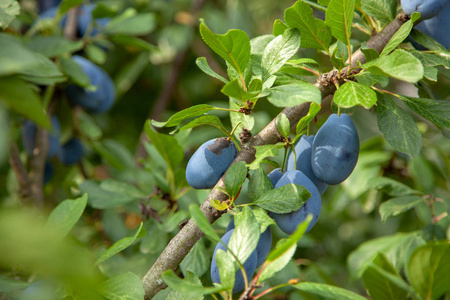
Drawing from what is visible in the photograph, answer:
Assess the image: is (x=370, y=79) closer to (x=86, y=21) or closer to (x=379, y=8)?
(x=379, y=8)

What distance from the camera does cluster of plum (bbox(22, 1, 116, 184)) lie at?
1.17m

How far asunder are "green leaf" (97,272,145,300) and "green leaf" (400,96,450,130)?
18.7 inches

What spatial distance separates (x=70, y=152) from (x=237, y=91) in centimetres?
90

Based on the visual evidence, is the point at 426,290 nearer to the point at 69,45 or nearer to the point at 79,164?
the point at 69,45

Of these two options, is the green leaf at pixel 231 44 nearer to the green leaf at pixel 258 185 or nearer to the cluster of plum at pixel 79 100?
the green leaf at pixel 258 185

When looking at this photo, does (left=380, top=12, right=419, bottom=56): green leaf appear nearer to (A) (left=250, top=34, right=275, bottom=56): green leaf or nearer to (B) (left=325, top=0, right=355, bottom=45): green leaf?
(B) (left=325, top=0, right=355, bottom=45): green leaf

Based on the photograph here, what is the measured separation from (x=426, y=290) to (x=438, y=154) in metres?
0.86

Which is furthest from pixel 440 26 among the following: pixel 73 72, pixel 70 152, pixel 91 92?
pixel 70 152

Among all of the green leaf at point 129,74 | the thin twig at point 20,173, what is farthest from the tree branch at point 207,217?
the green leaf at point 129,74

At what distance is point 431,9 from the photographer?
0.66m

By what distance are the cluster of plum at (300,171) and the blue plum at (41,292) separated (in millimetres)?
210

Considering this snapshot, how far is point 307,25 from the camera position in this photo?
636mm

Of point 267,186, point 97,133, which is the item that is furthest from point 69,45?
point 267,186

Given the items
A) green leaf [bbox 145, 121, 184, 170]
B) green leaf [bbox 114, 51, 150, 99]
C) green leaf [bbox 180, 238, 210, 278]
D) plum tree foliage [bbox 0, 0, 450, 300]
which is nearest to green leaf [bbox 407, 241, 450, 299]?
plum tree foliage [bbox 0, 0, 450, 300]
